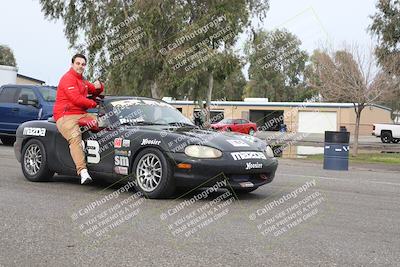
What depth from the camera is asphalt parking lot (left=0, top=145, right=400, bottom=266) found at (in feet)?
15.0

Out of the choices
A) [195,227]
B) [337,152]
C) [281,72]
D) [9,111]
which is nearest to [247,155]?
[195,227]

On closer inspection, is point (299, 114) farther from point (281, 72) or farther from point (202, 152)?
point (202, 152)

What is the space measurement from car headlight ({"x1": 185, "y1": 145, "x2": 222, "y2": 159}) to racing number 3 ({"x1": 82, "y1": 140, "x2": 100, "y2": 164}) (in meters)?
1.48

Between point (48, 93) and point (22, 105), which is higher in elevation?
point (48, 93)

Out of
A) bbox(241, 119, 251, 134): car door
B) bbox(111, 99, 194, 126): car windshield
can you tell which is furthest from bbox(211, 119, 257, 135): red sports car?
bbox(111, 99, 194, 126): car windshield

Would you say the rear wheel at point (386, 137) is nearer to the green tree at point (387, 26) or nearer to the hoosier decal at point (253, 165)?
the green tree at point (387, 26)

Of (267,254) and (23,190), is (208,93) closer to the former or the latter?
(23,190)

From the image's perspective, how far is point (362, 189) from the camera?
9055 millimetres

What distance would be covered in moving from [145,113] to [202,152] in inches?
59.1

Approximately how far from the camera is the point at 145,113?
315 inches

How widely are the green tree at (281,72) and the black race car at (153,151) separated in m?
63.1

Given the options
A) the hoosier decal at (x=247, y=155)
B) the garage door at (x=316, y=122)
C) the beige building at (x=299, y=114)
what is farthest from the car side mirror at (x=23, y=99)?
the garage door at (x=316, y=122)

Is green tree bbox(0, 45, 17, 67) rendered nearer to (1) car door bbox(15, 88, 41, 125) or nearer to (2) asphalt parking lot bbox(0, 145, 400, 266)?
(1) car door bbox(15, 88, 41, 125)

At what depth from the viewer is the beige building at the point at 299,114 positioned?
56.7 metres
